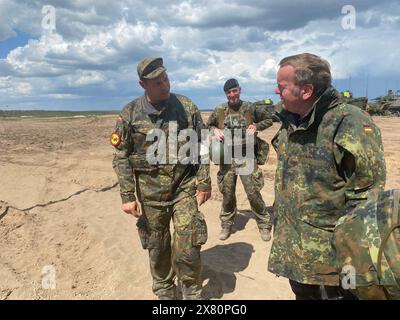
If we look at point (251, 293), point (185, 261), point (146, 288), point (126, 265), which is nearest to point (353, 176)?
point (185, 261)

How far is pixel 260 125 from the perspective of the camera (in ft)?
19.2

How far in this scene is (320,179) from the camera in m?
2.50

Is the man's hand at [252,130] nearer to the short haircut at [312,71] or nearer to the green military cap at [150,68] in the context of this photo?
the green military cap at [150,68]

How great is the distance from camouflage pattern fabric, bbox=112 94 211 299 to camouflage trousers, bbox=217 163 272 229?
183 centimetres

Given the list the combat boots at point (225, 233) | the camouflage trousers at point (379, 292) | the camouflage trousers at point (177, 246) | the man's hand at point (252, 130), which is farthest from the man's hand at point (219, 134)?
the camouflage trousers at point (379, 292)

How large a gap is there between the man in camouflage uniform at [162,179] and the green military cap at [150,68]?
0.05 feet

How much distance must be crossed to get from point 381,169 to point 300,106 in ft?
1.83

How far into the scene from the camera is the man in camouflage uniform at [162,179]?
12.4 feet

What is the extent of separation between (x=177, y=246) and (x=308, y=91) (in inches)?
75.4

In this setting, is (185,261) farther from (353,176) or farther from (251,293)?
(353,176)

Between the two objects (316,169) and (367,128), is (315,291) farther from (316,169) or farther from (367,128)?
(367,128)

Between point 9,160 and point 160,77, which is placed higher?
point 160,77

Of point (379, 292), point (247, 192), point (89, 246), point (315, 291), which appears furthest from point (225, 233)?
Result: point (379, 292)
